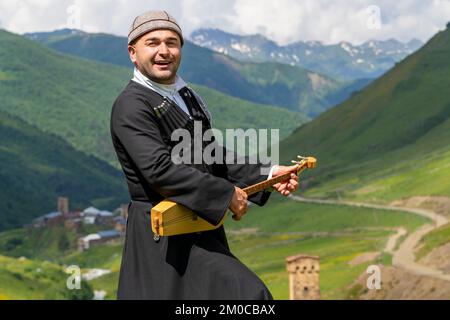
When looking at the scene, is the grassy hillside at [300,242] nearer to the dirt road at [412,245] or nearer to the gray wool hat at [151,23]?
the dirt road at [412,245]

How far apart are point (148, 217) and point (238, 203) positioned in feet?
2.73

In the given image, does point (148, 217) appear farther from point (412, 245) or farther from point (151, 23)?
point (412, 245)

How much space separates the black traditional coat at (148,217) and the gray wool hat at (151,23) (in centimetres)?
48

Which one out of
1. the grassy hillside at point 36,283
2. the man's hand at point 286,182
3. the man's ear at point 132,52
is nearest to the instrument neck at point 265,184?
the man's hand at point 286,182

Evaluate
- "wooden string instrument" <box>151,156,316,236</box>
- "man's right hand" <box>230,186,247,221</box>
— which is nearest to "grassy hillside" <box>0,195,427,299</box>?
"man's right hand" <box>230,186,247,221</box>

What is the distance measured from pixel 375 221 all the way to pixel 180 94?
133 m

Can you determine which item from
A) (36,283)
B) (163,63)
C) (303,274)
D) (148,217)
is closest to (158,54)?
(163,63)

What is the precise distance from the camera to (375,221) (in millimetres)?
138625

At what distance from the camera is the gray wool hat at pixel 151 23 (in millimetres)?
7887

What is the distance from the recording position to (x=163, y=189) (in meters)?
7.54

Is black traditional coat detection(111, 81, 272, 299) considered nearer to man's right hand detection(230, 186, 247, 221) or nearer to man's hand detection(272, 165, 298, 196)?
man's right hand detection(230, 186, 247, 221)

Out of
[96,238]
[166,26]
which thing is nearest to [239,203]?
[166,26]

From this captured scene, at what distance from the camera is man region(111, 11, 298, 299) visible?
7484 millimetres
